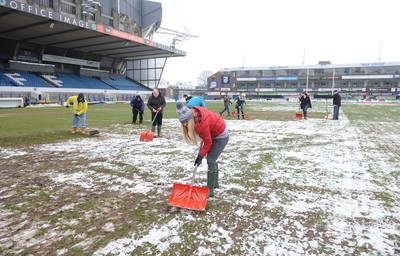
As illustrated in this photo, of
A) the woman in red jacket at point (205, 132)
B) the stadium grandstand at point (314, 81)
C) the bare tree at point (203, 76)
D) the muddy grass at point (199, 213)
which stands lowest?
the muddy grass at point (199, 213)

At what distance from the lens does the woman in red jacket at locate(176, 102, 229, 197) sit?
3680 millimetres

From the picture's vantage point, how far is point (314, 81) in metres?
84.2

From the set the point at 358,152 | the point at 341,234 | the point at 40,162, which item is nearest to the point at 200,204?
the point at 341,234

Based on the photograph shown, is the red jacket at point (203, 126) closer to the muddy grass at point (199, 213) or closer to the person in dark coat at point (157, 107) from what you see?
the muddy grass at point (199, 213)

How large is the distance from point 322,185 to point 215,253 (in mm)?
2945

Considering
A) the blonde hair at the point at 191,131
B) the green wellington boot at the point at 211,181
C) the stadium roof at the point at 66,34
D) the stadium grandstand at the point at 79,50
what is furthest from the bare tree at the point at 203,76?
the blonde hair at the point at 191,131

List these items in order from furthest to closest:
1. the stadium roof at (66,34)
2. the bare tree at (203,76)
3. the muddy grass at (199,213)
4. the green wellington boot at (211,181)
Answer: the bare tree at (203,76), the stadium roof at (66,34), the green wellington boot at (211,181), the muddy grass at (199,213)

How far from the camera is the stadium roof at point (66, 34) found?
28.8 meters

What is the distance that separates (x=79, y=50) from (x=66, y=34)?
12.0 meters

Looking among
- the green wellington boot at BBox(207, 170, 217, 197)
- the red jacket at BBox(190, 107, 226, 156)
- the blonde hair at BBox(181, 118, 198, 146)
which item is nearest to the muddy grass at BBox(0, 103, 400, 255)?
the green wellington boot at BBox(207, 170, 217, 197)

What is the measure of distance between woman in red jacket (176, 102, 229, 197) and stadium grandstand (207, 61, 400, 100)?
245 ft

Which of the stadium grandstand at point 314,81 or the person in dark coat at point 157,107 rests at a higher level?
the stadium grandstand at point 314,81

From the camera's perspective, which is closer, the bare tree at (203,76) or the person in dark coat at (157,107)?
the person in dark coat at (157,107)

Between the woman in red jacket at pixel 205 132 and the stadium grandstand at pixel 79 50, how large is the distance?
97.3 ft
